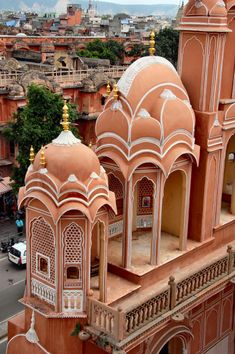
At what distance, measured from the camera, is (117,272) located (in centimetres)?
1187

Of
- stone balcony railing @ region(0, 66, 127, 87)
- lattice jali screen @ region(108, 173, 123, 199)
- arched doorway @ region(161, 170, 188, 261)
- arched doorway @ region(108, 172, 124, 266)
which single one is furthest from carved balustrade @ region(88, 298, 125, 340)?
stone balcony railing @ region(0, 66, 127, 87)

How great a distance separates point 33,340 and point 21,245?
38.5ft

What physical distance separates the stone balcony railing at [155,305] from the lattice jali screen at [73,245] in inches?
33.5

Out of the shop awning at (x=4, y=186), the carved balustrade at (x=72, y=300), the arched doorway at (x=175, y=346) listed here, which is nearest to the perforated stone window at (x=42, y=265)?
the carved balustrade at (x=72, y=300)

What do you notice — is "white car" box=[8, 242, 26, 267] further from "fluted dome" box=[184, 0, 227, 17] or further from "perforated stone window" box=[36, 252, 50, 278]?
"fluted dome" box=[184, 0, 227, 17]

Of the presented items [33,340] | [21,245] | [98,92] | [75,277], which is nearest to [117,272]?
[75,277]

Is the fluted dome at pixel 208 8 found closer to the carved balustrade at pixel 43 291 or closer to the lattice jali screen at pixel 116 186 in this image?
the lattice jali screen at pixel 116 186

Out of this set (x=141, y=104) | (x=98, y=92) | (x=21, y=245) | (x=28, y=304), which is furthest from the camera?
(x=98, y=92)

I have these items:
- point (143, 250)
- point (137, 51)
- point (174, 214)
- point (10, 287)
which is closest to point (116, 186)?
point (174, 214)

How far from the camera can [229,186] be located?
50.7 feet

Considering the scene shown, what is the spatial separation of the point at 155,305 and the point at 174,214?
310 centimetres

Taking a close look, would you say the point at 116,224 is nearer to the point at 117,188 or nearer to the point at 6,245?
the point at 117,188

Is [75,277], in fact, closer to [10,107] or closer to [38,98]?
[38,98]

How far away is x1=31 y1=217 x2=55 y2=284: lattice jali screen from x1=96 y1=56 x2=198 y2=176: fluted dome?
215cm
